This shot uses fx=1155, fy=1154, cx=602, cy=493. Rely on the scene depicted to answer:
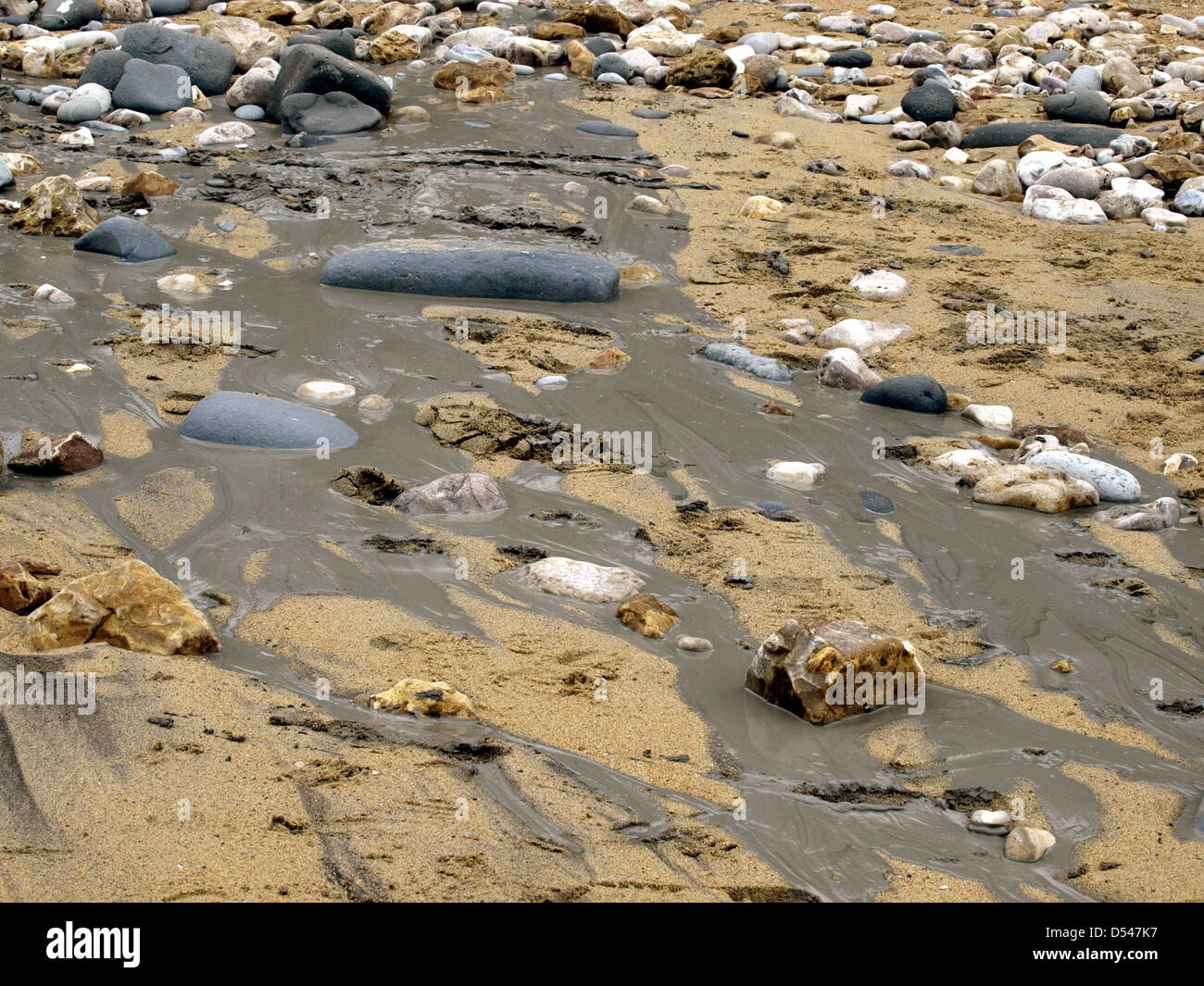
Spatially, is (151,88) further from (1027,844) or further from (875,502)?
(1027,844)

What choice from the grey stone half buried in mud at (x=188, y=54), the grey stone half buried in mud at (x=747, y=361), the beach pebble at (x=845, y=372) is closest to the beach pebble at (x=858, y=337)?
the beach pebble at (x=845, y=372)

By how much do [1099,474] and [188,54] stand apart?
9346 mm

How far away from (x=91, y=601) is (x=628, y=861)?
160 cm

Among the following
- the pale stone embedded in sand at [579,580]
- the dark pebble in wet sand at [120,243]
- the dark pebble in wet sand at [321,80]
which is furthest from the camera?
the dark pebble in wet sand at [321,80]

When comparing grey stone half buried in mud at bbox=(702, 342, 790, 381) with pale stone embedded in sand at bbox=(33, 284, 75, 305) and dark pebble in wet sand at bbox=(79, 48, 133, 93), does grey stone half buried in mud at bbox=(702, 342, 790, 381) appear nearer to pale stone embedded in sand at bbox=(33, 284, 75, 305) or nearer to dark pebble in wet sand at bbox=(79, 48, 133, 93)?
pale stone embedded in sand at bbox=(33, 284, 75, 305)

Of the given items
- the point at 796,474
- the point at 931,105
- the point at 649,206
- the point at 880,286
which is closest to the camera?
the point at 796,474

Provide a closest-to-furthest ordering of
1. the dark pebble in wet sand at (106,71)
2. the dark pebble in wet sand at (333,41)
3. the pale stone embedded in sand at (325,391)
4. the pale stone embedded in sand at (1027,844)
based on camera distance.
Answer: the pale stone embedded in sand at (1027,844), the pale stone embedded in sand at (325,391), the dark pebble in wet sand at (106,71), the dark pebble in wet sand at (333,41)

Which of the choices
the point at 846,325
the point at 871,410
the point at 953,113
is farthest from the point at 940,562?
the point at 953,113

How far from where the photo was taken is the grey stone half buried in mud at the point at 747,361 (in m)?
5.63

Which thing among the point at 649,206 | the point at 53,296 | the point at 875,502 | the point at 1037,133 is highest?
the point at 1037,133

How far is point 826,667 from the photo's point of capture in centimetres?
316

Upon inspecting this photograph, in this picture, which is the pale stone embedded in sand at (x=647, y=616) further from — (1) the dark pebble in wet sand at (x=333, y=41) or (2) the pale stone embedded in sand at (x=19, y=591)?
(1) the dark pebble in wet sand at (x=333, y=41)

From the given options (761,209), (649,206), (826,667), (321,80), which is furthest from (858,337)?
(321,80)

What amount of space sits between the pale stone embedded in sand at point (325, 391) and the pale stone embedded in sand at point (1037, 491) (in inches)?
107
